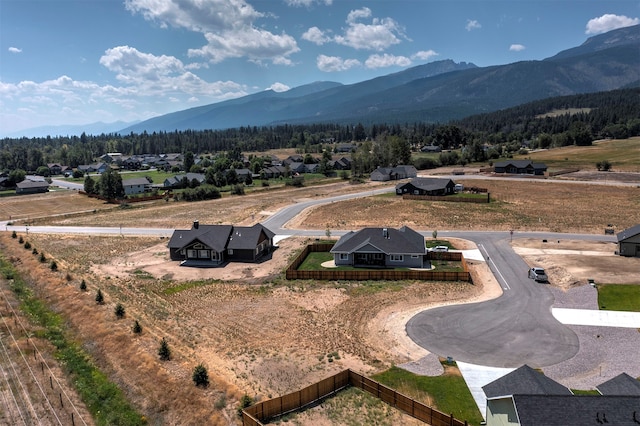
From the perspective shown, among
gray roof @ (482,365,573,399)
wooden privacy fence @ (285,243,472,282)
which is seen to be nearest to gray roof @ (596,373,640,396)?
gray roof @ (482,365,573,399)

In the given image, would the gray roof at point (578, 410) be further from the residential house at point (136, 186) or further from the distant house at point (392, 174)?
the residential house at point (136, 186)

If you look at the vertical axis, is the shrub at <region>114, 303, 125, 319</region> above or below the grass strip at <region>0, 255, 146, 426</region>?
above

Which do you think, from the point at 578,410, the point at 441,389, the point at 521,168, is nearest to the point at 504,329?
the point at 441,389

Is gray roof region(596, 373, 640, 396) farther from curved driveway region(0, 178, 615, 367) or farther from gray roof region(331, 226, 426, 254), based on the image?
gray roof region(331, 226, 426, 254)

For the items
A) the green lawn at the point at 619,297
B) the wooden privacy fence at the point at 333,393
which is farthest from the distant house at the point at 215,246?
the green lawn at the point at 619,297

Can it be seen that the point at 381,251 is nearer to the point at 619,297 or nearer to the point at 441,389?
the point at 619,297

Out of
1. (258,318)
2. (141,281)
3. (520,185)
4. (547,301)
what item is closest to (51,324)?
(141,281)
